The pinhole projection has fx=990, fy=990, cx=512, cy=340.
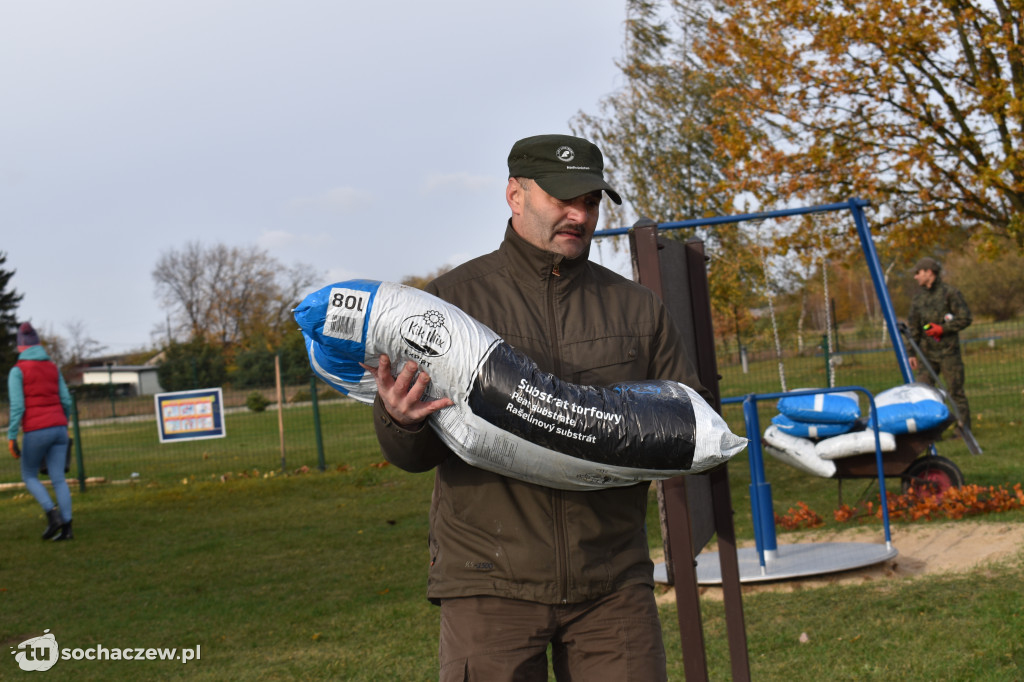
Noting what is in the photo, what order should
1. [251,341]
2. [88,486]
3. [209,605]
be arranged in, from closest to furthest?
[209,605] < [88,486] < [251,341]

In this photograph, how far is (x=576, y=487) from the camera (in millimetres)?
2535

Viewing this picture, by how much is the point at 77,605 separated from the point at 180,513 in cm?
473

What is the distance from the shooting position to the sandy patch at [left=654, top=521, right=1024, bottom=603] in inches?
252

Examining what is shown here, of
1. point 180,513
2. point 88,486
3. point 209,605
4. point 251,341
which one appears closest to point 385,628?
point 209,605

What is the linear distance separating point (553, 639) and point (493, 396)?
0.68 metres

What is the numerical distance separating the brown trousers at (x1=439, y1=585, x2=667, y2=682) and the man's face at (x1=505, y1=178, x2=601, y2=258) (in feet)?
3.06

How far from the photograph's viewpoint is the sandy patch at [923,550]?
21.0 ft

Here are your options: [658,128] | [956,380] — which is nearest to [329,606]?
[956,380]

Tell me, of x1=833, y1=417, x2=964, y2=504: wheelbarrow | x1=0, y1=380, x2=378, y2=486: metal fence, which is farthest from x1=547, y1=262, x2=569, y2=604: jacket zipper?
x1=0, y1=380, x2=378, y2=486: metal fence

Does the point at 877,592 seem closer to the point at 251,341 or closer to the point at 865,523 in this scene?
the point at 865,523

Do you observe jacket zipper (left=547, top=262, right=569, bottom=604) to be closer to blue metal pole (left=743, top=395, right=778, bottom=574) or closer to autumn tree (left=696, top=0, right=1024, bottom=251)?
blue metal pole (left=743, top=395, right=778, bottom=574)

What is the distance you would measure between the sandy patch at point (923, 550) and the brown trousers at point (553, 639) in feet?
12.2

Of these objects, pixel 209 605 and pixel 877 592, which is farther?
pixel 209 605

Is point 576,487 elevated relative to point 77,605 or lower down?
elevated
